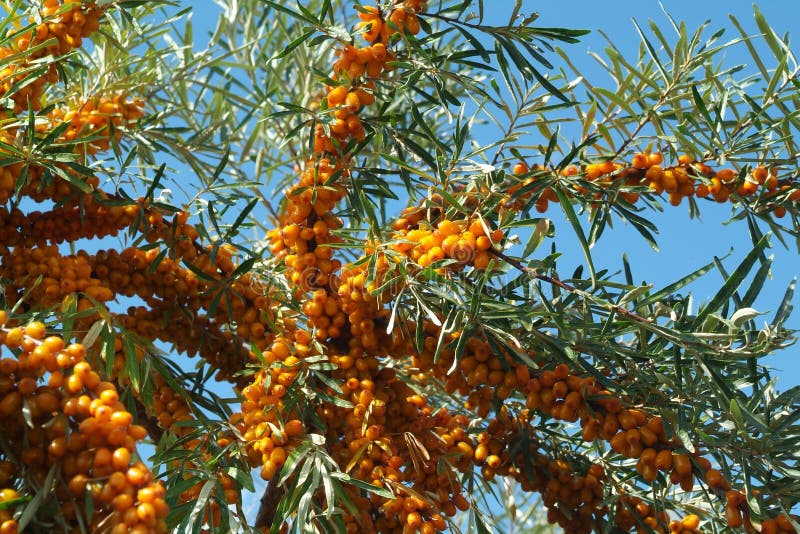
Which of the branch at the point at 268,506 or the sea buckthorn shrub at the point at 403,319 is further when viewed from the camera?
the branch at the point at 268,506

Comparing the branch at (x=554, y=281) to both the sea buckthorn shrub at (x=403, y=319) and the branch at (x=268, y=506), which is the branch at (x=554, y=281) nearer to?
the sea buckthorn shrub at (x=403, y=319)

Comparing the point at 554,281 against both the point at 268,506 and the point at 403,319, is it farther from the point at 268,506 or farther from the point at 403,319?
the point at 268,506

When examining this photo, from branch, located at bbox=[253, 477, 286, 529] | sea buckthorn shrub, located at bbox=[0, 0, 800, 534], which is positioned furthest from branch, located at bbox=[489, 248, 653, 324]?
branch, located at bbox=[253, 477, 286, 529]

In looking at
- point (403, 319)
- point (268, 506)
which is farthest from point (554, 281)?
point (268, 506)

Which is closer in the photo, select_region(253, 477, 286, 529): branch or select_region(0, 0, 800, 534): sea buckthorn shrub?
select_region(0, 0, 800, 534): sea buckthorn shrub

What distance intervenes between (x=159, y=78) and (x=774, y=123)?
1503 millimetres

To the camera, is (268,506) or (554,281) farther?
(268,506)

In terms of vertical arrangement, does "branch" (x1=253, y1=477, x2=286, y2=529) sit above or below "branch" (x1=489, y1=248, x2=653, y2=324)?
below

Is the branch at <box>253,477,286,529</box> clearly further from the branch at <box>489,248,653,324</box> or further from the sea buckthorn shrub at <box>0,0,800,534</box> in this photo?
the branch at <box>489,248,653,324</box>

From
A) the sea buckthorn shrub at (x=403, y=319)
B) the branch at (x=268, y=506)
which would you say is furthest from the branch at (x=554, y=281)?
the branch at (x=268, y=506)

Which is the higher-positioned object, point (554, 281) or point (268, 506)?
point (554, 281)

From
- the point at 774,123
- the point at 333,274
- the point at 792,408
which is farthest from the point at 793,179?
the point at 333,274

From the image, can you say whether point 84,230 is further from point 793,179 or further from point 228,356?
point 793,179

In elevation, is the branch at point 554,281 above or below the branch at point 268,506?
above
